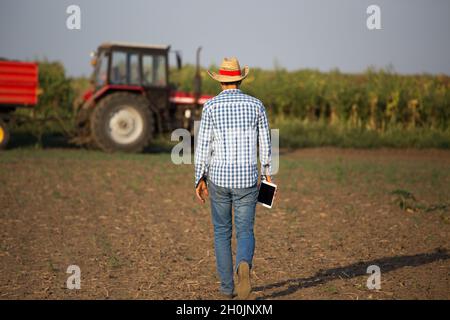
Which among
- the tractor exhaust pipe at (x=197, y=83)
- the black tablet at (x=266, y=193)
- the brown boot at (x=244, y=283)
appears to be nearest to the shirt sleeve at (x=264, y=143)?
the black tablet at (x=266, y=193)

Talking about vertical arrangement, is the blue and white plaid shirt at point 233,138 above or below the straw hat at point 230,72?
below

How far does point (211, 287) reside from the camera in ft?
24.0

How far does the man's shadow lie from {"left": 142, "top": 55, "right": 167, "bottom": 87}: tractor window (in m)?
11.5

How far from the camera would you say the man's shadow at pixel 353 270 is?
7293 mm

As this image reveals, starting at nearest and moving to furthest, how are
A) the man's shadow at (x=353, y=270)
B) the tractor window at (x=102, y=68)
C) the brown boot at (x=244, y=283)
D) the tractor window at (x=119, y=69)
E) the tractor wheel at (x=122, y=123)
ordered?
the brown boot at (x=244, y=283), the man's shadow at (x=353, y=270), the tractor wheel at (x=122, y=123), the tractor window at (x=119, y=69), the tractor window at (x=102, y=68)

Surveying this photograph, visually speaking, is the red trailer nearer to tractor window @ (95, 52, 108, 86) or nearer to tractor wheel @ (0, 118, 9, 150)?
tractor wheel @ (0, 118, 9, 150)

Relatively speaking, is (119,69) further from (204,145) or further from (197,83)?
(204,145)

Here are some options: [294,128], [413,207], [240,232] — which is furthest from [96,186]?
[294,128]

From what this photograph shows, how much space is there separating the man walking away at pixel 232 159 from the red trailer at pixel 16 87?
1313 cm

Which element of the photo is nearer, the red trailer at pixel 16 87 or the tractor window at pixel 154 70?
the red trailer at pixel 16 87

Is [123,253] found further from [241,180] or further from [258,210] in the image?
[258,210]

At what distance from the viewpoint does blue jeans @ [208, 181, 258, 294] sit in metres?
6.56

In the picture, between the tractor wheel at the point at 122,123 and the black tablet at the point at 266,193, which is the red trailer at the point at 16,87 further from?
the black tablet at the point at 266,193

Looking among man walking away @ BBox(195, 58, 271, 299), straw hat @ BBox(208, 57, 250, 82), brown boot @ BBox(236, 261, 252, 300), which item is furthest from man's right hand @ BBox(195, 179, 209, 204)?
straw hat @ BBox(208, 57, 250, 82)
